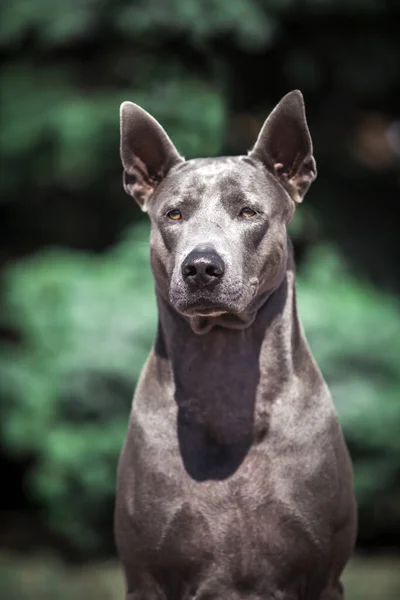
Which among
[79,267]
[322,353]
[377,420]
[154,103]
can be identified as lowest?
[377,420]

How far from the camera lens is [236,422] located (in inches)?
126

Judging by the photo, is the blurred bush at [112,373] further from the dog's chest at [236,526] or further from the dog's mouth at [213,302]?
the dog's mouth at [213,302]

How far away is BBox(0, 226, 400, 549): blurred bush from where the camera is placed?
702 centimetres

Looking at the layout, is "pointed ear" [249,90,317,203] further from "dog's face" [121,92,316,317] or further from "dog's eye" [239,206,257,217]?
"dog's eye" [239,206,257,217]

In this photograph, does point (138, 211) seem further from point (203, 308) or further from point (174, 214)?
point (203, 308)

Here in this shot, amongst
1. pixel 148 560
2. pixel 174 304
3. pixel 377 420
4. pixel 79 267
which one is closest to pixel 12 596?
pixel 79 267

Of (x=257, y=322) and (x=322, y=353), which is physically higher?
(x=257, y=322)

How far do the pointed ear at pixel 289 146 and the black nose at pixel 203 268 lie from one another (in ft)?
1.77

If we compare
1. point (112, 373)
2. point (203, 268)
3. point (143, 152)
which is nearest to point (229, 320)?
point (203, 268)

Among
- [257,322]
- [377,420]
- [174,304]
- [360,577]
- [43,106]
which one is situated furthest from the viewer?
[43,106]

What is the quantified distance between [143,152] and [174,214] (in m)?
0.36

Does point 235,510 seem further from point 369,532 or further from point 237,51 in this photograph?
point 237,51

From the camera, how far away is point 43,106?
8062 millimetres

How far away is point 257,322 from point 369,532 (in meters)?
4.82
